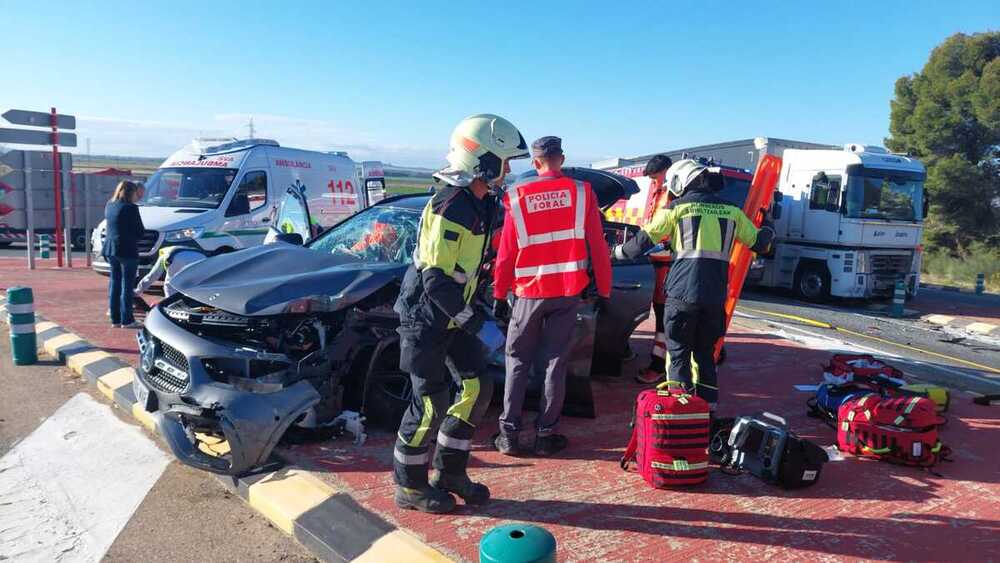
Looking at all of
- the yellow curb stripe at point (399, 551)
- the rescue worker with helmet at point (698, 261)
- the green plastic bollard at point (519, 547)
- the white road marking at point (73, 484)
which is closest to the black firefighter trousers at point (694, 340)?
the rescue worker with helmet at point (698, 261)

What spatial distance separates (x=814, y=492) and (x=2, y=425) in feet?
18.7

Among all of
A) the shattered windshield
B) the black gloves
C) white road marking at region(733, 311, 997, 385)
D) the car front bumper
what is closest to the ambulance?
the shattered windshield

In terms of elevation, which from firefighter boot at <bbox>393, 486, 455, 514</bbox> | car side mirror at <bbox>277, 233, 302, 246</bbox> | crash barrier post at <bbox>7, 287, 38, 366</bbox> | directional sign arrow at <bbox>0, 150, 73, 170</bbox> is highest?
directional sign arrow at <bbox>0, 150, 73, 170</bbox>

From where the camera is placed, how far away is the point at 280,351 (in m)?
4.23

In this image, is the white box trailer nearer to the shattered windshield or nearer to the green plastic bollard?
the shattered windshield

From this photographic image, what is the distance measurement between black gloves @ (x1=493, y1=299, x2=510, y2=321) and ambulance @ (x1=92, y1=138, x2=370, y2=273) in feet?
20.5

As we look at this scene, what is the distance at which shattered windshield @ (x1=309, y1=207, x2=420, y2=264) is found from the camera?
5199 mm

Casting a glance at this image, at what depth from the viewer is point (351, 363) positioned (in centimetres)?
447

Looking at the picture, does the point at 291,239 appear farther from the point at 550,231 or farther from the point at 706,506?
the point at 706,506

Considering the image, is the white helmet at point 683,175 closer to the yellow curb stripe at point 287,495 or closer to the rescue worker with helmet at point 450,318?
the rescue worker with helmet at point 450,318

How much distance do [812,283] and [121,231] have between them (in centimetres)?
1276

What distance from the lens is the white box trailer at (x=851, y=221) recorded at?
1373 centimetres

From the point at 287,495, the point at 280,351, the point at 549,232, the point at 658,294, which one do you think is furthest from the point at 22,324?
the point at 658,294

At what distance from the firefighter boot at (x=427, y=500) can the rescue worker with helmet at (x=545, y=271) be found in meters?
0.96
